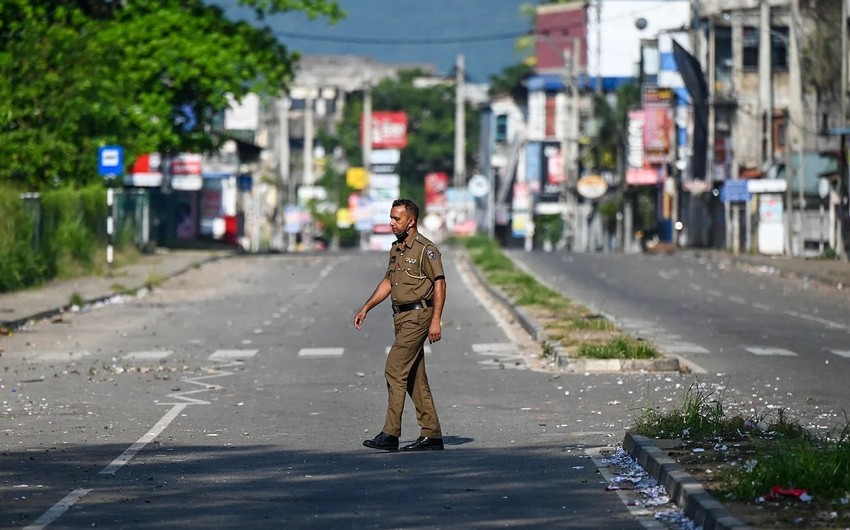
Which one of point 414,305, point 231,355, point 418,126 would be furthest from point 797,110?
point 418,126

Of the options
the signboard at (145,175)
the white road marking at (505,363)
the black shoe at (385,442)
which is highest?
the signboard at (145,175)

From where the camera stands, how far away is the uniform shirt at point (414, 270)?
12570 mm

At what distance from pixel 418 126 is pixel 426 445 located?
400 feet

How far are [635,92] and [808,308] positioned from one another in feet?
198

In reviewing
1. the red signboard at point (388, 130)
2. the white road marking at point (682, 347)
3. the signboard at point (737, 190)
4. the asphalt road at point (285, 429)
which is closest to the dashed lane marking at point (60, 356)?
the asphalt road at point (285, 429)

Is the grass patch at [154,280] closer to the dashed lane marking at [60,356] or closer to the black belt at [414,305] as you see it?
the dashed lane marking at [60,356]

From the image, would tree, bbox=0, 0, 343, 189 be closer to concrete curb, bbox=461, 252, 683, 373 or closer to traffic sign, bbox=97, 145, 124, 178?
traffic sign, bbox=97, 145, 124, 178

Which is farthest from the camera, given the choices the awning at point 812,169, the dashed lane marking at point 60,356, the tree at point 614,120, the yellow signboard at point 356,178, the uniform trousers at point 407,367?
the yellow signboard at point 356,178

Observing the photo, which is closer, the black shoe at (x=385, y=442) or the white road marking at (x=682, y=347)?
the black shoe at (x=385, y=442)

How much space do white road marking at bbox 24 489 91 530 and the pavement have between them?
3.57m

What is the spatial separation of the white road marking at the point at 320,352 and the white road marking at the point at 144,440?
5.66 meters

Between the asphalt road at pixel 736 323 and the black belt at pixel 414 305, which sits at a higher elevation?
the black belt at pixel 414 305

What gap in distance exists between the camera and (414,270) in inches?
496

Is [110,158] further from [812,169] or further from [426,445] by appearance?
[812,169]
